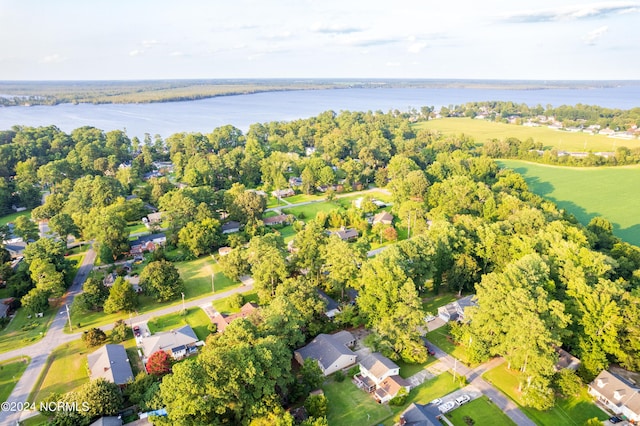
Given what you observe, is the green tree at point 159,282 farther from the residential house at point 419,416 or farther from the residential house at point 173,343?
the residential house at point 419,416

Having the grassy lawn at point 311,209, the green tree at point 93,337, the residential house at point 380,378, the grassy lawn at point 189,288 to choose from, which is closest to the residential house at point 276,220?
the grassy lawn at point 311,209

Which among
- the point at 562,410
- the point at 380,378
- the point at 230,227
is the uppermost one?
the point at 230,227

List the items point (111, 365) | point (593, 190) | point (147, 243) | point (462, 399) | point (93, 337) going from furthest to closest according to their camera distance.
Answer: point (593, 190)
point (147, 243)
point (93, 337)
point (111, 365)
point (462, 399)

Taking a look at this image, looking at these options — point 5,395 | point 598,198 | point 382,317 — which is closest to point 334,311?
point 382,317

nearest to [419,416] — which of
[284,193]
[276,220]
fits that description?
[276,220]

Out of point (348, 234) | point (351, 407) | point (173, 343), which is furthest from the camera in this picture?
point (348, 234)

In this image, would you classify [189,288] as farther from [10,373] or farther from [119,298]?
[10,373]

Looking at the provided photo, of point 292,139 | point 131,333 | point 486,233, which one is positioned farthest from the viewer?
point 292,139

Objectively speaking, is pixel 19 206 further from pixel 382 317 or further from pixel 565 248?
pixel 565 248
